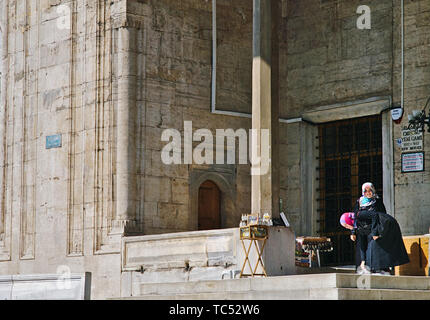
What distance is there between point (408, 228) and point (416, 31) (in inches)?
156

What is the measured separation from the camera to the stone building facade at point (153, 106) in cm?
2100

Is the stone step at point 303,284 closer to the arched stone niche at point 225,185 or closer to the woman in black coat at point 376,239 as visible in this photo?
the woman in black coat at point 376,239

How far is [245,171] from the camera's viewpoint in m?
22.7

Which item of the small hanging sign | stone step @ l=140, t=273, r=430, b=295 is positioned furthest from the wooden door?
stone step @ l=140, t=273, r=430, b=295

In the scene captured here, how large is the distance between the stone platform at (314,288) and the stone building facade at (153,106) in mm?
5569

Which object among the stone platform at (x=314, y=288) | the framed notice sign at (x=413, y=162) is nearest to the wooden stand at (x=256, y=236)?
the stone platform at (x=314, y=288)

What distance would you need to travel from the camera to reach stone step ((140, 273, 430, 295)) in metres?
13.7

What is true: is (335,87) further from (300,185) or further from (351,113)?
(300,185)

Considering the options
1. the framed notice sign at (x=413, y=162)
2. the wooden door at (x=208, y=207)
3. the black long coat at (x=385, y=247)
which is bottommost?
the black long coat at (x=385, y=247)

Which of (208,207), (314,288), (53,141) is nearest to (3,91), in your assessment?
(53,141)

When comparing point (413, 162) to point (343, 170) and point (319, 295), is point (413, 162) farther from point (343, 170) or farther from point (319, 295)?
point (319, 295)

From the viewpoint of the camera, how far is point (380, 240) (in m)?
15.2

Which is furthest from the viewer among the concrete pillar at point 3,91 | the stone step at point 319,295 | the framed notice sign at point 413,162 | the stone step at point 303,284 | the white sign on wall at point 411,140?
the concrete pillar at point 3,91

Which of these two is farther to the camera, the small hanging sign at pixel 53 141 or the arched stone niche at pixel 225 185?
the small hanging sign at pixel 53 141
